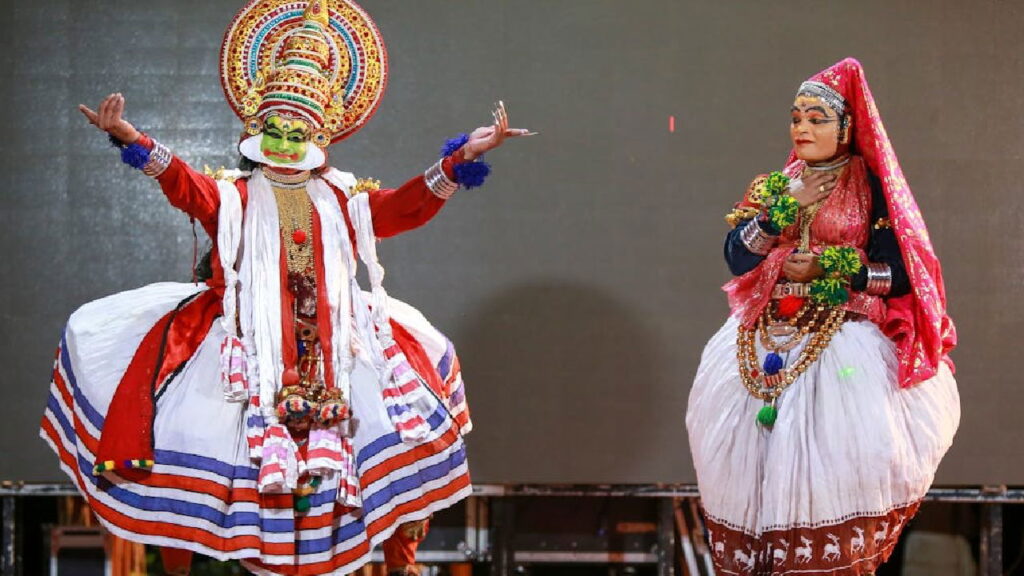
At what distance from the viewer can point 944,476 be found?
5270 mm

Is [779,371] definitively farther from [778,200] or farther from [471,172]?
[471,172]

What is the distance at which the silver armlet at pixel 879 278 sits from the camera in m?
3.85

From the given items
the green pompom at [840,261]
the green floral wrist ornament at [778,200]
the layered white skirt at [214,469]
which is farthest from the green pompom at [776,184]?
the layered white skirt at [214,469]

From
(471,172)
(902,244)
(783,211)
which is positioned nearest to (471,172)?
(471,172)

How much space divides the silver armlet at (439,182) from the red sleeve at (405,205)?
0.01 m

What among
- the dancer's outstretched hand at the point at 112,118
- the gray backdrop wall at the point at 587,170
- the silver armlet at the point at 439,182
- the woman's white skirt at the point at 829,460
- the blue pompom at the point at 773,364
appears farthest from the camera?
the gray backdrop wall at the point at 587,170

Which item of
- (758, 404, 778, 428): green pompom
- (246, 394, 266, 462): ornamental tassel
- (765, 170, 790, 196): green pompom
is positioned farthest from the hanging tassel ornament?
(246, 394, 266, 462): ornamental tassel

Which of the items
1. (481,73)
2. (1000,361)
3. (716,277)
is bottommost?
(1000,361)

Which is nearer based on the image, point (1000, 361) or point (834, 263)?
point (834, 263)

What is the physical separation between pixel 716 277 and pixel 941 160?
3.20ft

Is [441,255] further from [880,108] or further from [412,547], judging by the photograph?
[880,108]

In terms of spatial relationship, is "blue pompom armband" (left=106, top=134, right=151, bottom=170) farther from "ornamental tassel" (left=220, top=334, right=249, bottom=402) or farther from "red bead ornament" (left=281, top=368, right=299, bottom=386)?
"red bead ornament" (left=281, top=368, right=299, bottom=386)

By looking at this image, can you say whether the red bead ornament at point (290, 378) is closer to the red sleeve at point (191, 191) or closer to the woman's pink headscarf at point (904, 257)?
the red sleeve at point (191, 191)

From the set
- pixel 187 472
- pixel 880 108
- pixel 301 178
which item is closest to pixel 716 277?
pixel 880 108
